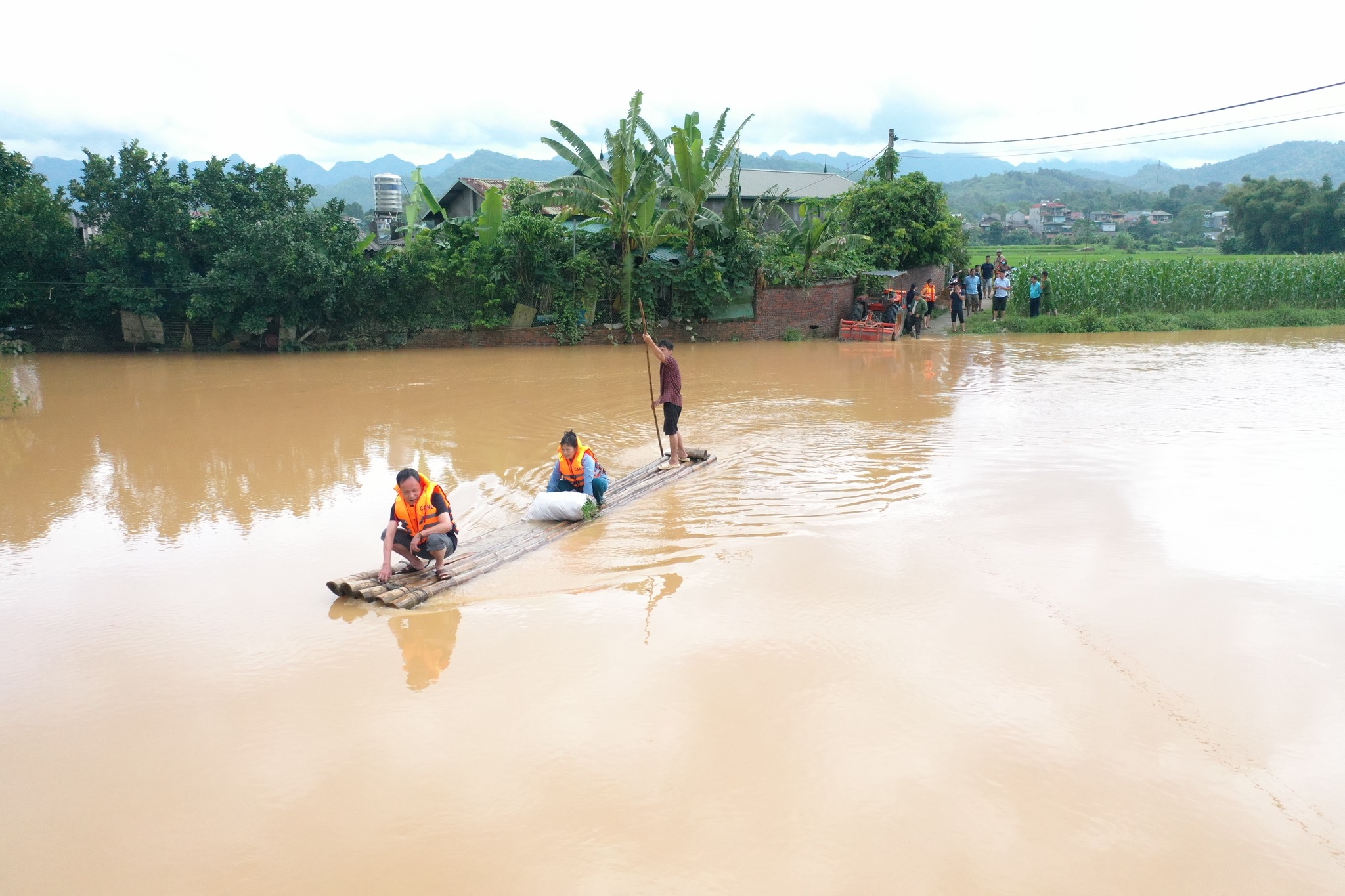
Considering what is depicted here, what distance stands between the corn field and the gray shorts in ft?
71.6

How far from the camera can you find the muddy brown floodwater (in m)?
3.94

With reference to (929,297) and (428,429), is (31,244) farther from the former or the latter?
(929,297)

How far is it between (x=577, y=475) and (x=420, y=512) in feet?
6.60

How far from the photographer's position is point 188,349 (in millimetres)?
21672

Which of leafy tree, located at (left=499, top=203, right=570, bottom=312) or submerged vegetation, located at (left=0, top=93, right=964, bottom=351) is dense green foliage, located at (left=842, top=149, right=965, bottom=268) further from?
leafy tree, located at (left=499, top=203, right=570, bottom=312)

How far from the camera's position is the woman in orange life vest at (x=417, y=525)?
260 inches

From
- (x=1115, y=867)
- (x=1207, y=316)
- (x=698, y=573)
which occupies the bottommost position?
(x=1115, y=867)

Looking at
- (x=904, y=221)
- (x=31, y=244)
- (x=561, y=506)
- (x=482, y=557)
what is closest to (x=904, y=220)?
(x=904, y=221)

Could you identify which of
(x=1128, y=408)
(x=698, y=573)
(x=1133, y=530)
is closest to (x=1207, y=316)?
(x=1128, y=408)

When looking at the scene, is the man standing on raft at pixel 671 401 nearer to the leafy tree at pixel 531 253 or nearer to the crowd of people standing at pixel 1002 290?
the leafy tree at pixel 531 253

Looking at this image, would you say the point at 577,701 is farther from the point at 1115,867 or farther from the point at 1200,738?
the point at 1200,738

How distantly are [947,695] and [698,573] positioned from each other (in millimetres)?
2445

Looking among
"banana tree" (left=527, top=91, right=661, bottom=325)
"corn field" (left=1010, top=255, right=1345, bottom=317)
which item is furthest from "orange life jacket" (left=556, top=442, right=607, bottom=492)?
"corn field" (left=1010, top=255, right=1345, bottom=317)

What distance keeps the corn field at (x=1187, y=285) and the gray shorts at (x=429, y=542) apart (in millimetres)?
21817
